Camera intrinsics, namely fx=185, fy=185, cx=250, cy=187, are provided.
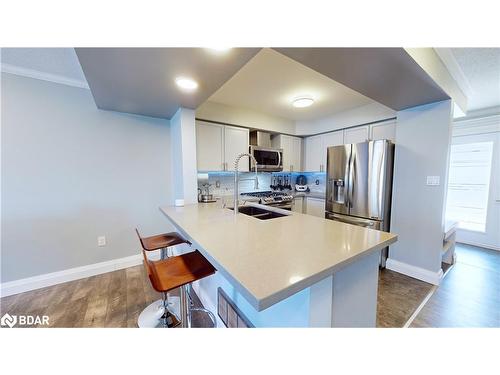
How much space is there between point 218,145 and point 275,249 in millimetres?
2405

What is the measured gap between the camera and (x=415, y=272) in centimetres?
231

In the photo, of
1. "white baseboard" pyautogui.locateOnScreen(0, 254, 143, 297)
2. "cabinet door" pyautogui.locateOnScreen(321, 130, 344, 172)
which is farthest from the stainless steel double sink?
"cabinet door" pyautogui.locateOnScreen(321, 130, 344, 172)

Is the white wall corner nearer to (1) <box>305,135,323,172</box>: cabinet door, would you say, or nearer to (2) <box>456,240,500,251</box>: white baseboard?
(1) <box>305,135,323,172</box>: cabinet door

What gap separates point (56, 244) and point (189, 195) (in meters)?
1.60

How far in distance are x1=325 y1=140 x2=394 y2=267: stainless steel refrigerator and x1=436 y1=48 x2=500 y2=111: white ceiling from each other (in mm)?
911

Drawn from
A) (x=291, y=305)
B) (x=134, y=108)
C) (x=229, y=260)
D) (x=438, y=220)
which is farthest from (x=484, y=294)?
(x=134, y=108)

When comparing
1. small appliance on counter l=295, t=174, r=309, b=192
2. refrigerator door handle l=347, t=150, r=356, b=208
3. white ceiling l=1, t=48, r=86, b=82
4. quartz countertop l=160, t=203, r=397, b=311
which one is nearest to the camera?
quartz countertop l=160, t=203, r=397, b=311

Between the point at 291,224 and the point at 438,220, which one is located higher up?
the point at 291,224

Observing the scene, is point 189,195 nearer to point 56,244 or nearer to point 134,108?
point 134,108

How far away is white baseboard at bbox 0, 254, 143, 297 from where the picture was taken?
1931mm

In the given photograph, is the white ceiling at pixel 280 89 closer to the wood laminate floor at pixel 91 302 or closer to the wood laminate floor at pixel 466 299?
the wood laminate floor at pixel 91 302

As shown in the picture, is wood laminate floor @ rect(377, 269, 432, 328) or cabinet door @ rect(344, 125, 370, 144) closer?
wood laminate floor @ rect(377, 269, 432, 328)

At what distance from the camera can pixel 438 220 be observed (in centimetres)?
214

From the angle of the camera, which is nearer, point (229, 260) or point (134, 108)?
point (229, 260)
